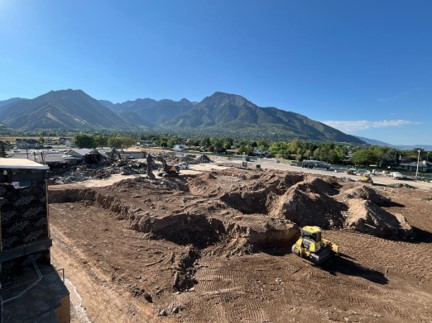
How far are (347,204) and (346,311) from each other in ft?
48.5

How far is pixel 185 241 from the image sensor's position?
51.4ft

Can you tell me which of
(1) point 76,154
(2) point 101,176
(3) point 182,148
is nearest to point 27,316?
(2) point 101,176

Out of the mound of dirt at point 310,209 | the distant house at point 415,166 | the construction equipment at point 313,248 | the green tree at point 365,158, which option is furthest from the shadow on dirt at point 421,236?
the distant house at point 415,166

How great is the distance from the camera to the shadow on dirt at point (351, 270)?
13149 mm

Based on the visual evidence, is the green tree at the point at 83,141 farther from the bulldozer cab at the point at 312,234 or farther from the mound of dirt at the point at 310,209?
the bulldozer cab at the point at 312,234

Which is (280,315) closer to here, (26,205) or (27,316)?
(27,316)

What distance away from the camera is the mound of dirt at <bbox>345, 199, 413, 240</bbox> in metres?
19.2

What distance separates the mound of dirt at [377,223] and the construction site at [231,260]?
0.25ft

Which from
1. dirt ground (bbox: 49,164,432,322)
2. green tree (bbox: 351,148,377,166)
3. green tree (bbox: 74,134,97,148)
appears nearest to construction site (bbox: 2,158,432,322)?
dirt ground (bbox: 49,164,432,322)

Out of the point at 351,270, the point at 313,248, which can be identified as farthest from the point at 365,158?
the point at 313,248

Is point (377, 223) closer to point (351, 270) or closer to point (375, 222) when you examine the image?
point (375, 222)

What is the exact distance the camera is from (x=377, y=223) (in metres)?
19.5

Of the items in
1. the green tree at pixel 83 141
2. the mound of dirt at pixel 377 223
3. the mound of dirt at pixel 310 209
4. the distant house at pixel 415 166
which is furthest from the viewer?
the green tree at pixel 83 141

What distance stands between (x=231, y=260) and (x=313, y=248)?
4.49 m
